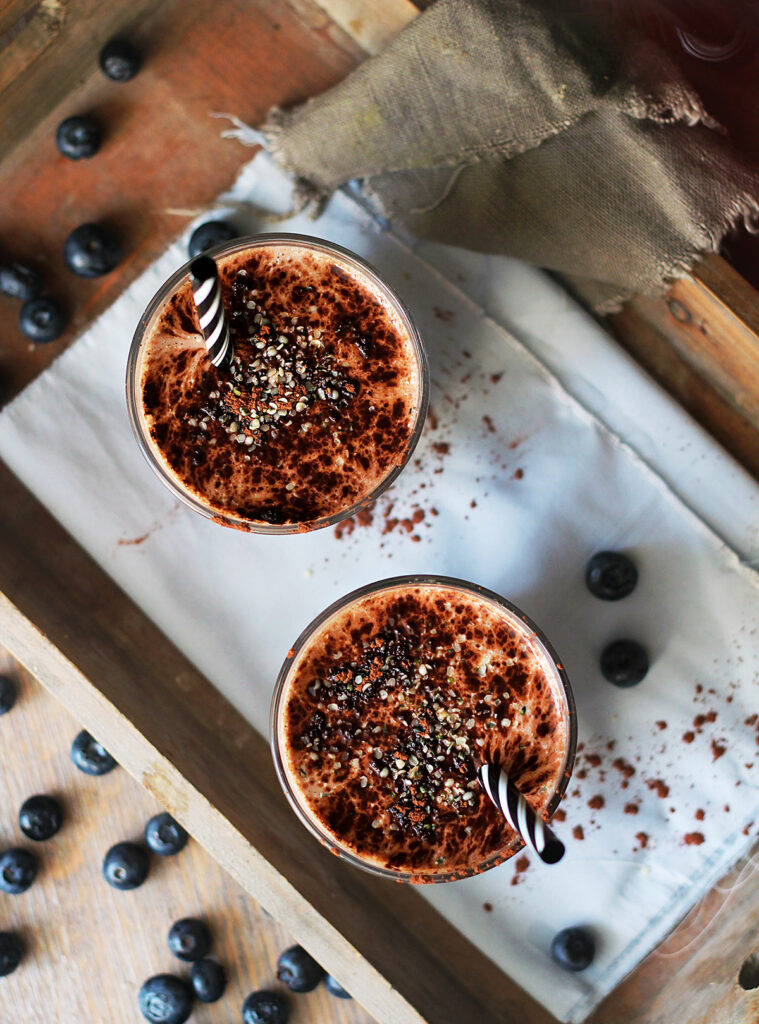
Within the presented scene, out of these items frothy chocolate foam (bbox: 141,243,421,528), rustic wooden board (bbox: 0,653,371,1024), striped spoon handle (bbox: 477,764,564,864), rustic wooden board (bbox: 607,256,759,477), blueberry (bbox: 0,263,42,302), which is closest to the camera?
striped spoon handle (bbox: 477,764,564,864)

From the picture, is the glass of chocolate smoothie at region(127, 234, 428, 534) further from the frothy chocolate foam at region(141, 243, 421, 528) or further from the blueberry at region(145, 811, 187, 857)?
the blueberry at region(145, 811, 187, 857)

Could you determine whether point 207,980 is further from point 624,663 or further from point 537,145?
point 537,145

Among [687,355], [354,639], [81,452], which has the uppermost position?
[687,355]

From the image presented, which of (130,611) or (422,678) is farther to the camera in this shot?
(130,611)

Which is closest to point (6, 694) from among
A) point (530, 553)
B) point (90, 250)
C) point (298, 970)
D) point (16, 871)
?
point (16, 871)

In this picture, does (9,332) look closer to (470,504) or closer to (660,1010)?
(470,504)

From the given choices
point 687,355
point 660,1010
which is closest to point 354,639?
point 687,355

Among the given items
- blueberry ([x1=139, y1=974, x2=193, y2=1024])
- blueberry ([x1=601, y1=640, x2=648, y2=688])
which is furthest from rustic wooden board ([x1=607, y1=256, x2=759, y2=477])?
blueberry ([x1=139, y1=974, x2=193, y2=1024])
